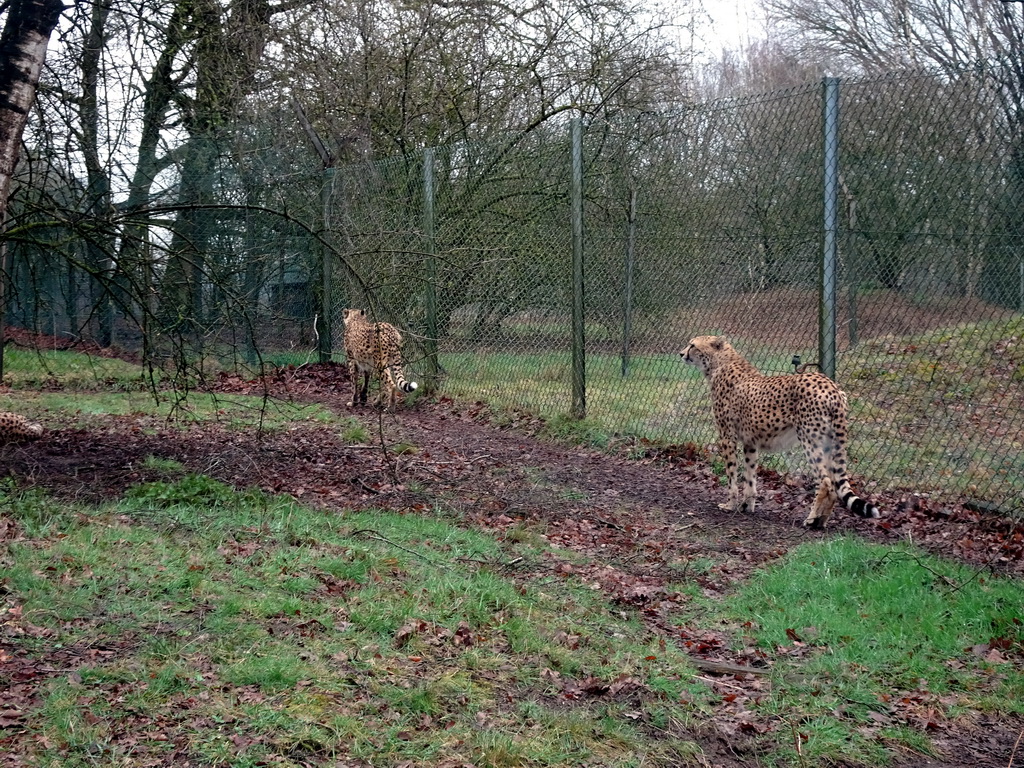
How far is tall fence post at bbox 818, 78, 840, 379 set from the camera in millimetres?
6531

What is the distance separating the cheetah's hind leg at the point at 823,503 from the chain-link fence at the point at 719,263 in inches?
24.3

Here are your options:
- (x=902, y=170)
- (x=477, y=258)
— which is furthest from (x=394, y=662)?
(x=477, y=258)

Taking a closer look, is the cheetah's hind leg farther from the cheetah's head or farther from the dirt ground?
the cheetah's head

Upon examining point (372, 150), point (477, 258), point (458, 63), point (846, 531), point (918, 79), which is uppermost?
point (458, 63)

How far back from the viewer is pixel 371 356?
36.4 feet

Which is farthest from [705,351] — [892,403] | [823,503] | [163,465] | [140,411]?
[140,411]

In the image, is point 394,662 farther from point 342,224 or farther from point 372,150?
point 372,150

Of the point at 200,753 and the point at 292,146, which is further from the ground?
the point at 292,146

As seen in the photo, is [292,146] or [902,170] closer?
[902,170]

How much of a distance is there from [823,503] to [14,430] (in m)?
6.02

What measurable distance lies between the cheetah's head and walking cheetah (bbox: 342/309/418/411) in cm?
365

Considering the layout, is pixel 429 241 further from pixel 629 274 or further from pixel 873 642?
pixel 873 642

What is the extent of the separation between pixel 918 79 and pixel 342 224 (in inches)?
318

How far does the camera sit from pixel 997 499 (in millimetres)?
6137
